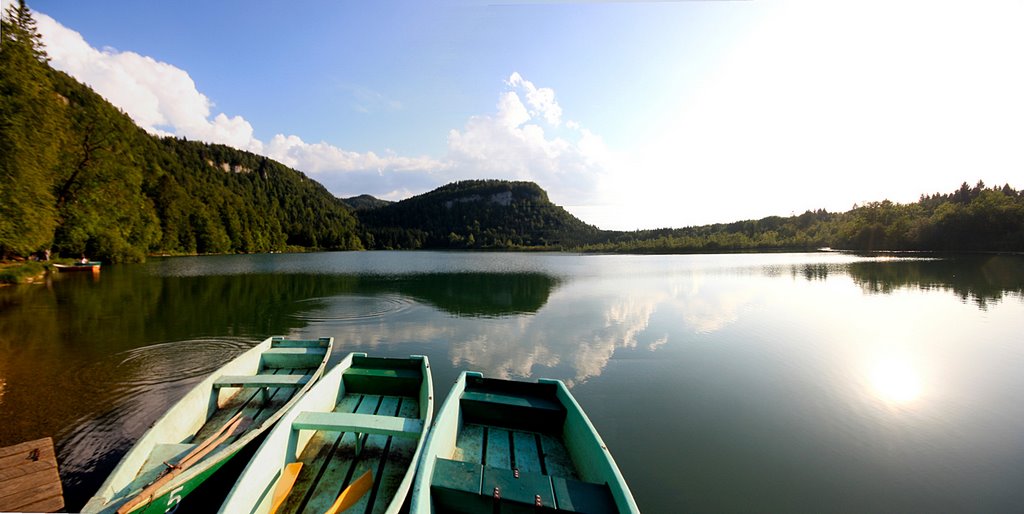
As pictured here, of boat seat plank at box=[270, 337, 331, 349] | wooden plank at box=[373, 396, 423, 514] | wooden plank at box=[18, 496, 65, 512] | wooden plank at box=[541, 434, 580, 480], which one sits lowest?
wooden plank at box=[541, 434, 580, 480]

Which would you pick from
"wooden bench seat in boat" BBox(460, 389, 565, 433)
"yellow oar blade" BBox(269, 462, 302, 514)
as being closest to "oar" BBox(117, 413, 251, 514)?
"yellow oar blade" BBox(269, 462, 302, 514)

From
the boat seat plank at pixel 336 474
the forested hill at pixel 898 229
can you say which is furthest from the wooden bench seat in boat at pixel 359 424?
the forested hill at pixel 898 229

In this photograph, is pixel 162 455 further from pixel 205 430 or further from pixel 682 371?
pixel 682 371

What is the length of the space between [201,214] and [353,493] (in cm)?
9723

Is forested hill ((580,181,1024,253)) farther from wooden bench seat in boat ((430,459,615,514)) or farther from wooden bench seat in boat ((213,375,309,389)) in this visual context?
wooden bench seat in boat ((213,375,309,389))

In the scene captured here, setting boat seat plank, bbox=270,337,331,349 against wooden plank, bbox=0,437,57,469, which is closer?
wooden plank, bbox=0,437,57,469

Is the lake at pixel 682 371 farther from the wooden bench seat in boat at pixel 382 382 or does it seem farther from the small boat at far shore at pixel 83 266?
the small boat at far shore at pixel 83 266

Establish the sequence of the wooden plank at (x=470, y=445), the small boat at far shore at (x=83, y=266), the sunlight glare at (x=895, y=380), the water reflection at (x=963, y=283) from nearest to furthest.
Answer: the wooden plank at (x=470, y=445), the sunlight glare at (x=895, y=380), the water reflection at (x=963, y=283), the small boat at far shore at (x=83, y=266)

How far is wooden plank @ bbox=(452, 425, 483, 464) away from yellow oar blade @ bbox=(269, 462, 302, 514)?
2.12 m

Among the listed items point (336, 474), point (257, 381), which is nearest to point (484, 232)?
point (257, 381)

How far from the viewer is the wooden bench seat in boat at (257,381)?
23.5 feet

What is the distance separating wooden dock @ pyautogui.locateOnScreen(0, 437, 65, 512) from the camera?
433cm

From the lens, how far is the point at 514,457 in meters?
5.68

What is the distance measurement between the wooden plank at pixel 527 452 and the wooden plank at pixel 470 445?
1.87ft
